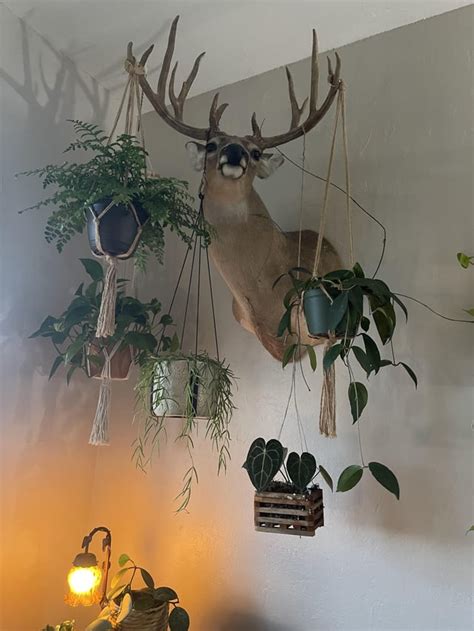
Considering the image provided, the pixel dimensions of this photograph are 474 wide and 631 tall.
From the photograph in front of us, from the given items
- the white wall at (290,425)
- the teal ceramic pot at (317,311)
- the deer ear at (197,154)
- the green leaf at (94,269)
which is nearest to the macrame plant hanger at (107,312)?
the deer ear at (197,154)

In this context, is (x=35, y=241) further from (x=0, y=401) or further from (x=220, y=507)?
(x=220, y=507)

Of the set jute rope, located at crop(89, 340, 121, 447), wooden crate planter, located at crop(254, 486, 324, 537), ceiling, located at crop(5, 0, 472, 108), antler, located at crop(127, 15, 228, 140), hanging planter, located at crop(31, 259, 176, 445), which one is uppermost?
ceiling, located at crop(5, 0, 472, 108)

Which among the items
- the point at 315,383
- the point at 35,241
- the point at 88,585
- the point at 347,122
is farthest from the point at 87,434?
the point at 347,122

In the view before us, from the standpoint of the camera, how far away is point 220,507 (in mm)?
1723

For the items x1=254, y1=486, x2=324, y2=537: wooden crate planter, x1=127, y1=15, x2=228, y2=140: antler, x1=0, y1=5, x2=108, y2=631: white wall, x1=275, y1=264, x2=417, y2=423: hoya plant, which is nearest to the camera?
x1=275, y1=264, x2=417, y2=423: hoya plant

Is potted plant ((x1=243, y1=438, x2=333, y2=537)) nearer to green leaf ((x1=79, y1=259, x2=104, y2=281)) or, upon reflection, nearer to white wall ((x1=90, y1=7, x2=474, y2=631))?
white wall ((x1=90, y1=7, x2=474, y2=631))

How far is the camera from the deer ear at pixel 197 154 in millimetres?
Answer: 1551

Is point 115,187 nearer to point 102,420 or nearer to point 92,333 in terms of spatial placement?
point 92,333

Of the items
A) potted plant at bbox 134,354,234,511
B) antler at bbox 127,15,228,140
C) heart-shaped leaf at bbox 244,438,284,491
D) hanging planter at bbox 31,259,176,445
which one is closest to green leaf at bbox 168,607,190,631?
potted plant at bbox 134,354,234,511

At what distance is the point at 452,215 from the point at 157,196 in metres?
0.84

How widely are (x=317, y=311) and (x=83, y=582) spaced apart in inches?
39.2

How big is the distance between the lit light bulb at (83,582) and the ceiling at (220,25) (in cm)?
171

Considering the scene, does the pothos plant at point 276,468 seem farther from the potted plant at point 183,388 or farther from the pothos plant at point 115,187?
the pothos plant at point 115,187

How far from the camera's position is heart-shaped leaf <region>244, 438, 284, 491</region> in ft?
4.36
